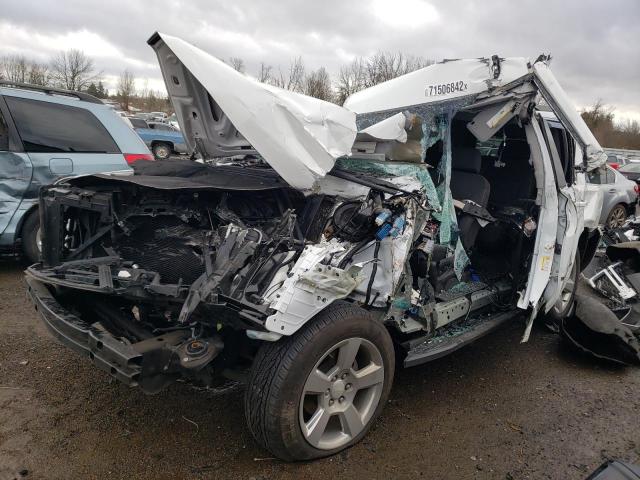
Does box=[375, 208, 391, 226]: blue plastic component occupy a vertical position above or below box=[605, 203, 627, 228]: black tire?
above

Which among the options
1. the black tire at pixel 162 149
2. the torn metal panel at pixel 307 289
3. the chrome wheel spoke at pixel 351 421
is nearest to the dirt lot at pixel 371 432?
the chrome wheel spoke at pixel 351 421

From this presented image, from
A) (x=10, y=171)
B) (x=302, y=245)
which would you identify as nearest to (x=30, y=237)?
(x=10, y=171)

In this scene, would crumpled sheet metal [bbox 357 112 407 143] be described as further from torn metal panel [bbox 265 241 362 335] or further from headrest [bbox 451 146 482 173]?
torn metal panel [bbox 265 241 362 335]

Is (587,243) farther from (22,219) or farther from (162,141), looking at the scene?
(162,141)

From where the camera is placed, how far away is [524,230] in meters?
3.83

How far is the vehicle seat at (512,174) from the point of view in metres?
4.46

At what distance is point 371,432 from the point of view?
2.94m

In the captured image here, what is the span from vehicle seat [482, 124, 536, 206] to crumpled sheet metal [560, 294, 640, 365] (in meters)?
1.18

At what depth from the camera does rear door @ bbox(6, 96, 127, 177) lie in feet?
16.6

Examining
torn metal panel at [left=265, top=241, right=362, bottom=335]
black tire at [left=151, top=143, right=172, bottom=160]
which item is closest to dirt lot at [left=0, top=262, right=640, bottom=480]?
torn metal panel at [left=265, top=241, right=362, bottom=335]

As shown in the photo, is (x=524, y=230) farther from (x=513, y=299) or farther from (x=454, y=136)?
(x=454, y=136)

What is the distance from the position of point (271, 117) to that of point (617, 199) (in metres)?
10.7

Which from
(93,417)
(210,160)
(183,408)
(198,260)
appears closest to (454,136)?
(210,160)

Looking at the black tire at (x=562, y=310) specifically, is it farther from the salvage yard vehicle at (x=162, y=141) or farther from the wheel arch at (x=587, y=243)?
the salvage yard vehicle at (x=162, y=141)
